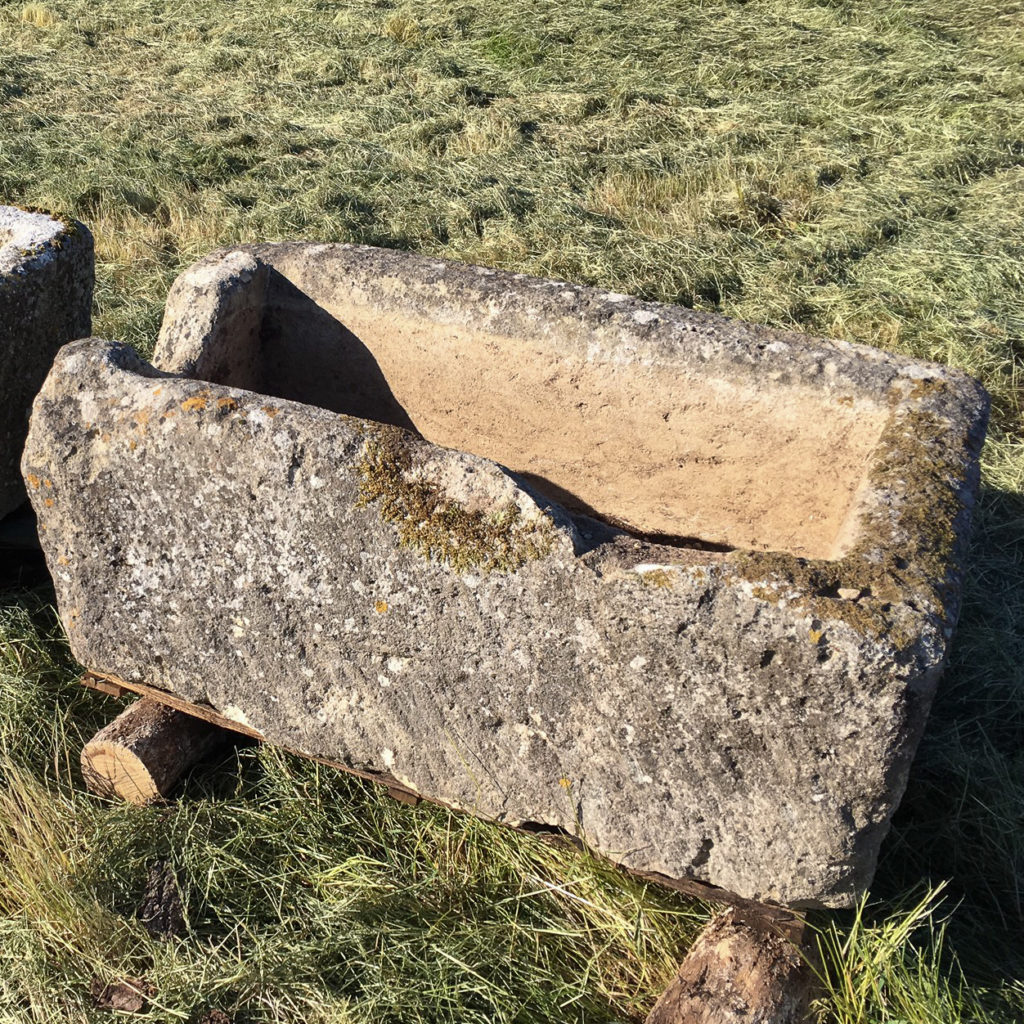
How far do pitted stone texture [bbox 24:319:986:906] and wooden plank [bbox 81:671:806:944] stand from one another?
0.05 m

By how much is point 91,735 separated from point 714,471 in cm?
185

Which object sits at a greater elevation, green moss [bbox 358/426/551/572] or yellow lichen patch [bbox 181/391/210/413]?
yellow lichen patch [bbox 181/391/210/413]

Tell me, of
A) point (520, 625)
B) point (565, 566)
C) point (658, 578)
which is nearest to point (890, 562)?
point (658, 578)

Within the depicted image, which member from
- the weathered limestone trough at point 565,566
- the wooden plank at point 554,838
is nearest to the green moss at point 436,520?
the weathered limestone trough at point 565,566

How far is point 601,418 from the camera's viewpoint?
118 inches

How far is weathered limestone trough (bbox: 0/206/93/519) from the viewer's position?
297cm

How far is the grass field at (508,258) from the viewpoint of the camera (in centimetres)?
232

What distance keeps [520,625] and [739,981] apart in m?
0.83

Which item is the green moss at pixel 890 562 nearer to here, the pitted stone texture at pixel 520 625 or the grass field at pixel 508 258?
the pitted stone texture at pixel 520 625

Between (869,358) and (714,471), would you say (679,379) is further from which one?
(869,358)

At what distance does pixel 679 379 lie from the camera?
284cm

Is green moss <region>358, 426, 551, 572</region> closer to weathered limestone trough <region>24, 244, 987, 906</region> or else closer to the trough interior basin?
weathered limestone trough <region>24, 244, 987, 906</region>

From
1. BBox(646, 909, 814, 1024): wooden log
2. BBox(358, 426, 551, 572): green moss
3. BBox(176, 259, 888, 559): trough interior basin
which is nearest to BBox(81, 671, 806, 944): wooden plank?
BBox(646, 909, 814, 1024): wooden log

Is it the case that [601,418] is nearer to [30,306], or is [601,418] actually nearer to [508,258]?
[30,306]
